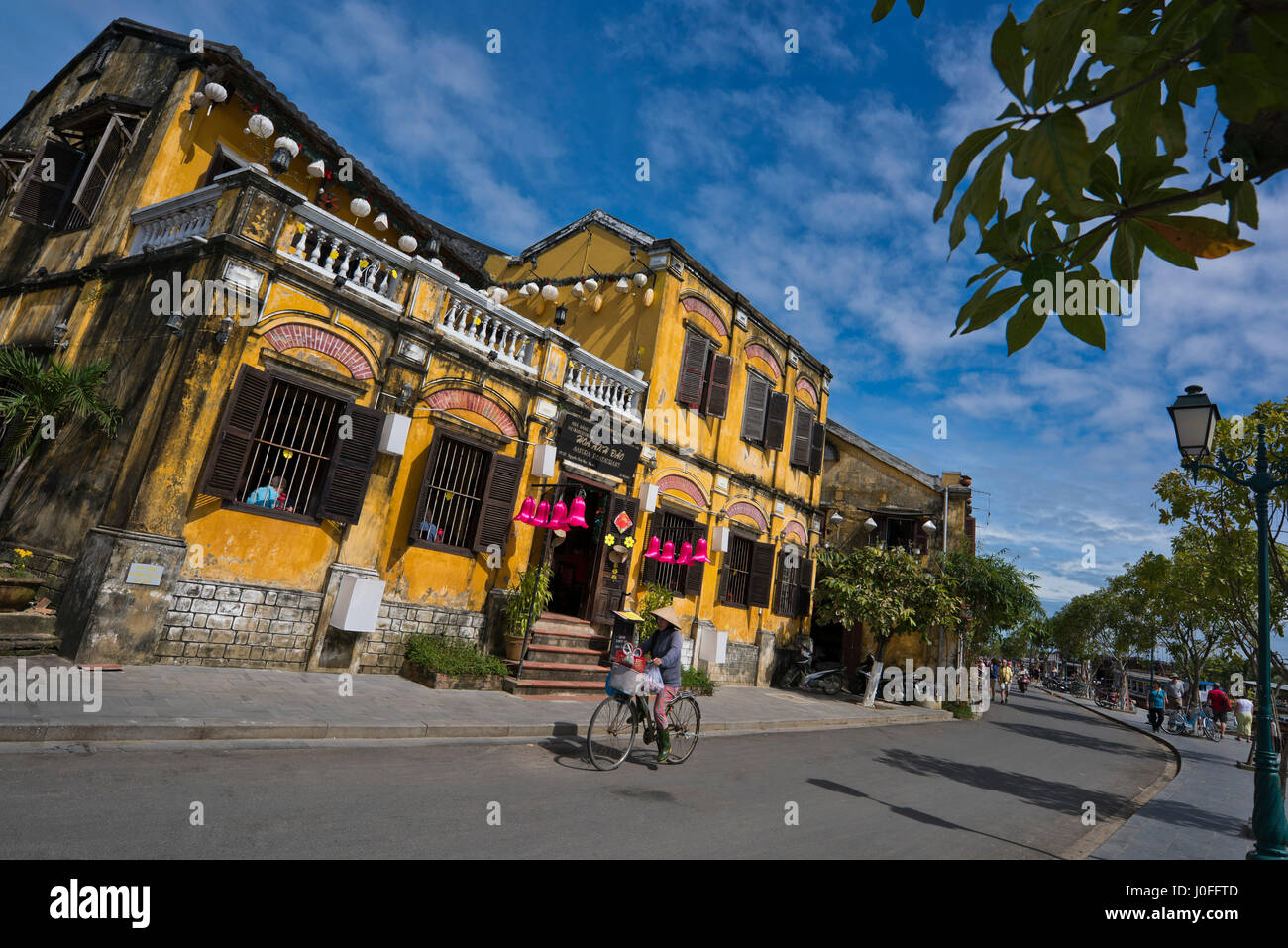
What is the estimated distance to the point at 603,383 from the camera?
13.7m

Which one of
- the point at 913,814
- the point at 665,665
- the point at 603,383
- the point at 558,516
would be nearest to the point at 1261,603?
the point at 913,814

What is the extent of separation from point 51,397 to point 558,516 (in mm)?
7044

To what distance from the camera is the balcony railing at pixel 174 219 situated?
28.6 ft

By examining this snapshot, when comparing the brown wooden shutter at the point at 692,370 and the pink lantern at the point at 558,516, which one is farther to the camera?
the brown wooden shutter at the point at 692,370

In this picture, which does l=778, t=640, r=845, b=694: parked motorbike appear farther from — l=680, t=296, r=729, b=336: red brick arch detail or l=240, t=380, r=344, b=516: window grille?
l=240, t=380, r=344, b=516: window grille

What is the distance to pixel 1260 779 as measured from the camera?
5988 mm

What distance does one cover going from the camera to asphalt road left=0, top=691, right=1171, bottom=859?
3840 millimetres

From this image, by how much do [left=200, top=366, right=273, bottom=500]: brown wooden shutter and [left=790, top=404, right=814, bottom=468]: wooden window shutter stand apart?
14.6 m

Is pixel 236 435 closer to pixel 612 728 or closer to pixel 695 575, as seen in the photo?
pixel 612 728

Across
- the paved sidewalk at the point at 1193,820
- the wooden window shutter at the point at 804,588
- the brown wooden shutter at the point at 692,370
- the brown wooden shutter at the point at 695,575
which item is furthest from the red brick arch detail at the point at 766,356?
the paved sidewalk at the point at 1193,820

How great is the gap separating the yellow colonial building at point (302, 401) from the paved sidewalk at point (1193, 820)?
7.76 meters

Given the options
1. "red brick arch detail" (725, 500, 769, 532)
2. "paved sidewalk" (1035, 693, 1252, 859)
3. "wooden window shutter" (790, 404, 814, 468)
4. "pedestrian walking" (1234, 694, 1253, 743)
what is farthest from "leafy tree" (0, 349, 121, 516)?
"pedestrian walking" (1234, 694, 1253, 743)

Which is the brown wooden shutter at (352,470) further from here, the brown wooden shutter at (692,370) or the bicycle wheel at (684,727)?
the brown wooden shutter at (692,370)

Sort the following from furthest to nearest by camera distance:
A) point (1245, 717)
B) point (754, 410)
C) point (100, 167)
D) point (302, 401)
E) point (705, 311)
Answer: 1. point (1245, 717)
2. point (754, 410)
3. point (705, 311)
4. point (100, 167)
5. point (302, 401)
